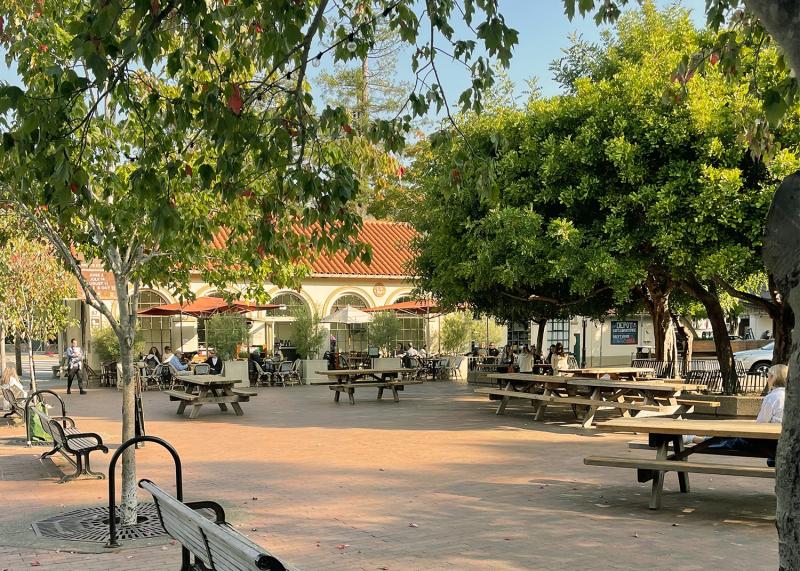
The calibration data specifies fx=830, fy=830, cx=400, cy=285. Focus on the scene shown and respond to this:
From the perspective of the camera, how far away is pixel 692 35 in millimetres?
15852

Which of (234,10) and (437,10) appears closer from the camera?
(234,10)

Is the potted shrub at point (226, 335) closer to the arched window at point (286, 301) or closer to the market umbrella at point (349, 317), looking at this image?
the market umbrella at point (349, 317)

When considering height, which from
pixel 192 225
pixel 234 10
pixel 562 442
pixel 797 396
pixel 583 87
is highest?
pixel 583 87

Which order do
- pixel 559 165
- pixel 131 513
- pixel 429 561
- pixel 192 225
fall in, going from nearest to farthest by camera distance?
pixel 429 561
pixel 131 513
pixel 192 225
pixel 559 165

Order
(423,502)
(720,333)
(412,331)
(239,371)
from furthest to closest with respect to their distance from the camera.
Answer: (412,331)
(239,371)
(720,333)
(423,502)

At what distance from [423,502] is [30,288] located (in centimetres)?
1526

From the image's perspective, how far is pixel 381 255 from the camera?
35.9 metres

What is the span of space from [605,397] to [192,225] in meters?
9.69

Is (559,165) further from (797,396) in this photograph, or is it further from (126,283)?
(797,396)

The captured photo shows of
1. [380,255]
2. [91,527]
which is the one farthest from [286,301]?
[91,527]

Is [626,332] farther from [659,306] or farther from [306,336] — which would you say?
[659,306]

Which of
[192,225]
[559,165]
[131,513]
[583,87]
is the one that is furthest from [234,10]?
[583,87]

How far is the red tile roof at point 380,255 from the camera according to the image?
33.4 meters

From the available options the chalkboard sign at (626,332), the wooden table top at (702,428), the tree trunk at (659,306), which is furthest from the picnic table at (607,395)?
the chalkboard sign at (626,332)
